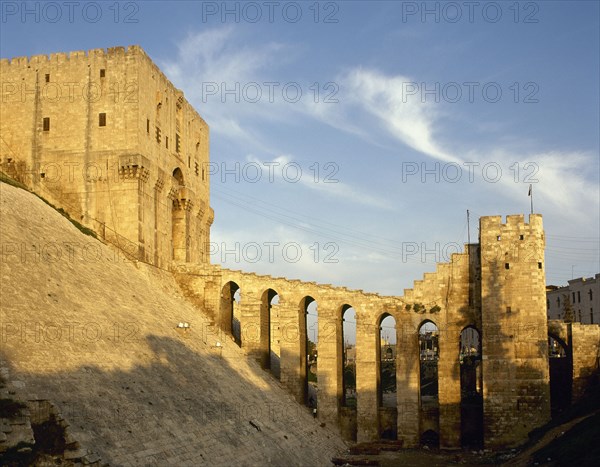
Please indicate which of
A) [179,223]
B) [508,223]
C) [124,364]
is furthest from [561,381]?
[179,223]

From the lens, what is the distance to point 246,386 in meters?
36.9

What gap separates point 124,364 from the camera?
26578mm

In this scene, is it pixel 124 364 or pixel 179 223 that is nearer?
pixel 124 364

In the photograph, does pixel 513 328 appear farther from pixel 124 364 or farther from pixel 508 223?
pixel 124 364

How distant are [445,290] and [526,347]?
6.24 meters

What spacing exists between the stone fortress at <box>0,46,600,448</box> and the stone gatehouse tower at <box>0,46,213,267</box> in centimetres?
9

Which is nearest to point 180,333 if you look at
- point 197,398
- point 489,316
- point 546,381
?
point 197,398

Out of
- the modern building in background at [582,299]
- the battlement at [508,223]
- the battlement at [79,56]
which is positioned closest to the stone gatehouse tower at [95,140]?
the battlement at [79,56]

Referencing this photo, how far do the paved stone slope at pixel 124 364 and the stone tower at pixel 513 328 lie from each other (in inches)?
414

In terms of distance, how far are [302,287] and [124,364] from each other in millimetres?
19568

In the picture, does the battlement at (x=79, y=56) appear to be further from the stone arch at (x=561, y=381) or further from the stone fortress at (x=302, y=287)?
the stone arch at (x=561, y=381)

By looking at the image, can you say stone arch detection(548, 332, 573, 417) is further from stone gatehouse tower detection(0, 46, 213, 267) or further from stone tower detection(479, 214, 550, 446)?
stone gatehouse tower detection(0, 46, 213, 267)

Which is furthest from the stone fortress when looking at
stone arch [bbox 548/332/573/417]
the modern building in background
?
the modern building in background

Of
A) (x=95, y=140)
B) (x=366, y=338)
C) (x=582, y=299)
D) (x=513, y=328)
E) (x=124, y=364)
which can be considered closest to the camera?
(x=124, y=364)
